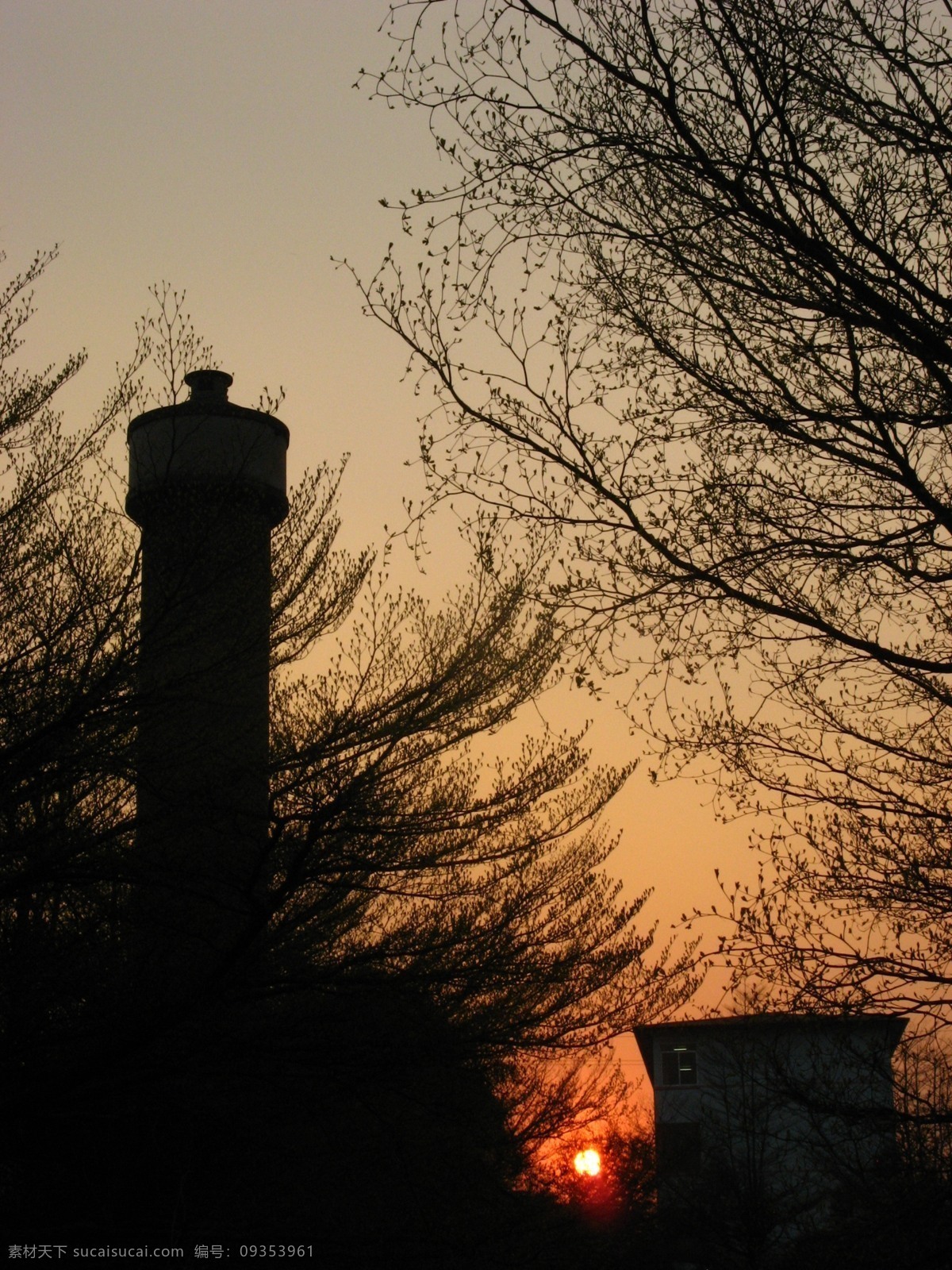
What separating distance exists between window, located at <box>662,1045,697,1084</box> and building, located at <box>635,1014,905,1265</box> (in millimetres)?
30

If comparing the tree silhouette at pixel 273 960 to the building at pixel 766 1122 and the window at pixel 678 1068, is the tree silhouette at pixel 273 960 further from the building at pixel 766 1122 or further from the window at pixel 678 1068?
the window at pixel 678 1068

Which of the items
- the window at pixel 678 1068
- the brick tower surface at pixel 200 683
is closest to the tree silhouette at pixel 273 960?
the brick tower surface at pixel 200 683

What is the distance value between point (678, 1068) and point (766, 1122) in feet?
78.6

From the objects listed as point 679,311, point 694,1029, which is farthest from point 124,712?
point 694,1029

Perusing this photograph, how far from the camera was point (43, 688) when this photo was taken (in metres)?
6.92

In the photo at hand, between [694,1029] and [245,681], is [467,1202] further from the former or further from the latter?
[694,1029]

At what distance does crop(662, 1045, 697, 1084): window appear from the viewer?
35.8m

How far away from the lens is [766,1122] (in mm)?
13312

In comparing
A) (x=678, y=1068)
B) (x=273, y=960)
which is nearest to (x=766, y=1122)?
A: (x=273, y=960)

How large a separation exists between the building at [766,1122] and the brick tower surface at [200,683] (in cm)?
303

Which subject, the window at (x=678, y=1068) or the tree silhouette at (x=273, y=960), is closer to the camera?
the tree silhouette at (x=273, y=960)

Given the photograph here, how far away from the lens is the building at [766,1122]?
587 centimetres

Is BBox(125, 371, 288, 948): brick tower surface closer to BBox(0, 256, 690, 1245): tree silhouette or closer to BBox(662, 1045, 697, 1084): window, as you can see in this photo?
BBox(0, 256, 690, 1245): tree silhouette

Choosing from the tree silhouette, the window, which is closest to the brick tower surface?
the tree silhouette
